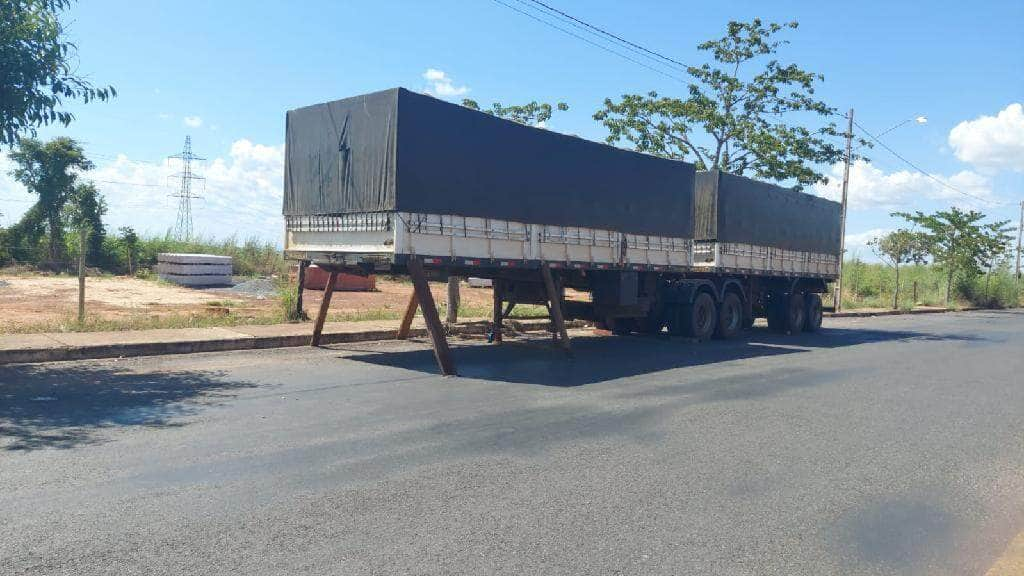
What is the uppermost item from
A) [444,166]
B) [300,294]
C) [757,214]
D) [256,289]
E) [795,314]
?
[757,214]

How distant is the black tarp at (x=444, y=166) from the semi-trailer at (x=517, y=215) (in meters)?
0.02

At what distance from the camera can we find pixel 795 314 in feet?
66.8

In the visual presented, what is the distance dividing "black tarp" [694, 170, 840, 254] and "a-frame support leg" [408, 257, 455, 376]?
8.49m

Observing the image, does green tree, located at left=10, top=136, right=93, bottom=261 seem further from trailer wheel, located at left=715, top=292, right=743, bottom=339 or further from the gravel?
trailer wheel, located at left=715, top=292, right=743, bottom=339

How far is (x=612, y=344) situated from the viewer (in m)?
15.3

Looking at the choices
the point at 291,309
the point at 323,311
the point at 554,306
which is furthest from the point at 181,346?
the point at 554,306

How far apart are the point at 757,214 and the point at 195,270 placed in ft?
59.0

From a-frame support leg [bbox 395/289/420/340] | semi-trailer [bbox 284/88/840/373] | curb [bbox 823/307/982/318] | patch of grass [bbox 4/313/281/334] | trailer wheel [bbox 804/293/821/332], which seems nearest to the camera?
semi-trailer [bbox 284/88/840/373]

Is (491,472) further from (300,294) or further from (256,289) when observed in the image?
(256,289)

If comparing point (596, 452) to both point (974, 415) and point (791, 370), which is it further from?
point (791, 370)

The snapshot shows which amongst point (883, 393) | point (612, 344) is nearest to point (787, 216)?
point (612, 344)

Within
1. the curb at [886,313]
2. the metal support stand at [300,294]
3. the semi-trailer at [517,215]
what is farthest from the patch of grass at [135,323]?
the curb at [886,313]

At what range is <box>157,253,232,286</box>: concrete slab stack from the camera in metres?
25.7

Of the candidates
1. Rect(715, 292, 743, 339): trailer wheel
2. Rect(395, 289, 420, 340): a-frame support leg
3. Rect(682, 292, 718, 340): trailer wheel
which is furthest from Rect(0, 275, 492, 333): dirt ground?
Rect(715, 292, 743, 339): trailer wheel
